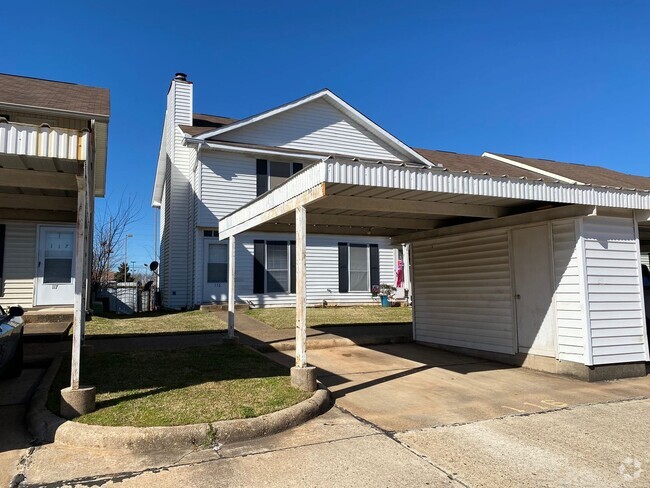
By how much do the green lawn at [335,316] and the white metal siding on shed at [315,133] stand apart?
6386 mm

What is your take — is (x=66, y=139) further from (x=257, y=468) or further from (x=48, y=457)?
(x=257, y=468)

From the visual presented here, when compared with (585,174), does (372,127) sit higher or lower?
higher

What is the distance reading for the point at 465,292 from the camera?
941cm

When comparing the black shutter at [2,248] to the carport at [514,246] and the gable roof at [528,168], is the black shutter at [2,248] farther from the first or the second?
the gable roof at [528,168]

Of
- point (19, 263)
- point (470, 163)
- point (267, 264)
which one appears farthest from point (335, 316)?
point (470, 163)

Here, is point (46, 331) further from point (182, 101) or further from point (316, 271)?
point (182, 101)

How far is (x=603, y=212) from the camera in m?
7.40

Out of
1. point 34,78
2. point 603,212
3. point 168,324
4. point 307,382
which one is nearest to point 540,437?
point 307,382

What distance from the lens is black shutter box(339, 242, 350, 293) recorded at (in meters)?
18.4

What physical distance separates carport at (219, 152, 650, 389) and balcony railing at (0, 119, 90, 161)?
255cm

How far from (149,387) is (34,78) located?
12.9 metres

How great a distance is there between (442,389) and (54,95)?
11958 millimetres

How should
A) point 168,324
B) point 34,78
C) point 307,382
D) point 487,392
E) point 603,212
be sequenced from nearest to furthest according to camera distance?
point 307,382, point 487,392, point 603,212, point 168,324, point 34,78

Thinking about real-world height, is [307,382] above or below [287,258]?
below
